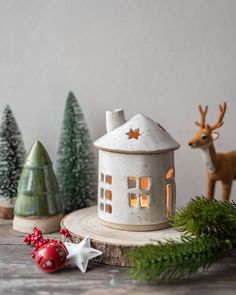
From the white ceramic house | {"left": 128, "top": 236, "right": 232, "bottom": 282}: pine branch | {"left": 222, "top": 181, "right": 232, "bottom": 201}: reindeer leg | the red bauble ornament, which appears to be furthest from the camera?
{"left": 222, "top": 181, "right": 232, "bottom": 201}: reindeer leg

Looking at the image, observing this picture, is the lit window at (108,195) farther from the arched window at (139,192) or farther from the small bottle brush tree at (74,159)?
the small bottle brush tree at (74,159)

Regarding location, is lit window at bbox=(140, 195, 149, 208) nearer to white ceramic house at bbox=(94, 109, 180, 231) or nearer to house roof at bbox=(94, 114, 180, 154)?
white ceramic house at bbox=(94, 109, 180, 231)

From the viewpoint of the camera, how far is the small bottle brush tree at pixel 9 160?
50.6 inches

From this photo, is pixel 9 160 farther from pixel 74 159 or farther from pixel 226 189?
pixel 226 189

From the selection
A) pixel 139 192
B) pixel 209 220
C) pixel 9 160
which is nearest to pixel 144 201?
pixel 139 192

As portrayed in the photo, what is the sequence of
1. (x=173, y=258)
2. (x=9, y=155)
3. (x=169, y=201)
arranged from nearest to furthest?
(x=173, y=258), (x=169, y=201), (x=9, y=155)

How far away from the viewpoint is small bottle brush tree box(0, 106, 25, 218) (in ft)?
4.22

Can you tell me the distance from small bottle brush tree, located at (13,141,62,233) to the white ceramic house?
17cm

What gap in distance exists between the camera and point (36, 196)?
1178 mm

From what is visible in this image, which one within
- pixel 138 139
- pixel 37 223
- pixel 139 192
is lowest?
pixel 37 223

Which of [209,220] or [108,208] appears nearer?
[209,220]

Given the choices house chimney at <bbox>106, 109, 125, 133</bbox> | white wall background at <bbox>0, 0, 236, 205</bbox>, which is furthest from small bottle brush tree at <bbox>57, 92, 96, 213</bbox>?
house chimney at <bbox>106, 109, 125, 133</bbox>

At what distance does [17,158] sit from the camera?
130 cm

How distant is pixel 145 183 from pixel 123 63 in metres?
0.35
